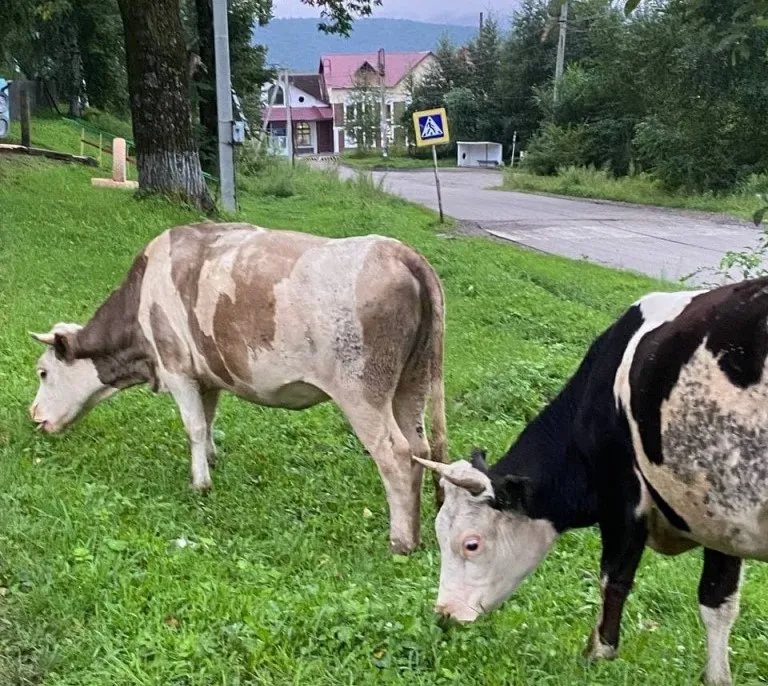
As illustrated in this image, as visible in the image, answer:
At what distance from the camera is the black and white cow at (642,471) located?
3480mm

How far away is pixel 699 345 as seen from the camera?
11.8 feet

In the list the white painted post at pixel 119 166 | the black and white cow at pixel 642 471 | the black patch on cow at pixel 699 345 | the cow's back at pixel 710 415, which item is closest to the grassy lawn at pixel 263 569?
the black and white cow at pixel 642 471

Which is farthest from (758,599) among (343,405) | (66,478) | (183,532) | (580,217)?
(580,217)

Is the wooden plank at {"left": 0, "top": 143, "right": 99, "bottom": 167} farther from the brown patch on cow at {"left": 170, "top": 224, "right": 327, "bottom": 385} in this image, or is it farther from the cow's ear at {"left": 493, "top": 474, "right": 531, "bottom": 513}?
the cow's ear at {"left": 493, "top": 474, "right": 531, "bottom": 513}

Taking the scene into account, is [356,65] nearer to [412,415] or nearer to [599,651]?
[412,415]

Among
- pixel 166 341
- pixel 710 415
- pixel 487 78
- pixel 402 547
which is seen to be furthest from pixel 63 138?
pixel 487 78

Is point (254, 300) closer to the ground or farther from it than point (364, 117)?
closer to the ground

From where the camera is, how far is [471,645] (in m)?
4.00

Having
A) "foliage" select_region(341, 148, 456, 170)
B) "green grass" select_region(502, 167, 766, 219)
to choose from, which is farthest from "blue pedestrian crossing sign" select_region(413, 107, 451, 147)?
"foliage" select_region(341, 148, 456, 170)

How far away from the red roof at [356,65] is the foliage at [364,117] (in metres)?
15.7

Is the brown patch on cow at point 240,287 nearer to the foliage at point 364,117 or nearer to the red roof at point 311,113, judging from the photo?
the foliage at point 364,117

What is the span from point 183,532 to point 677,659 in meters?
2.67

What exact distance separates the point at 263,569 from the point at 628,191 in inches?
1226

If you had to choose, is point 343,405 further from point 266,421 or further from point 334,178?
point 334,178
